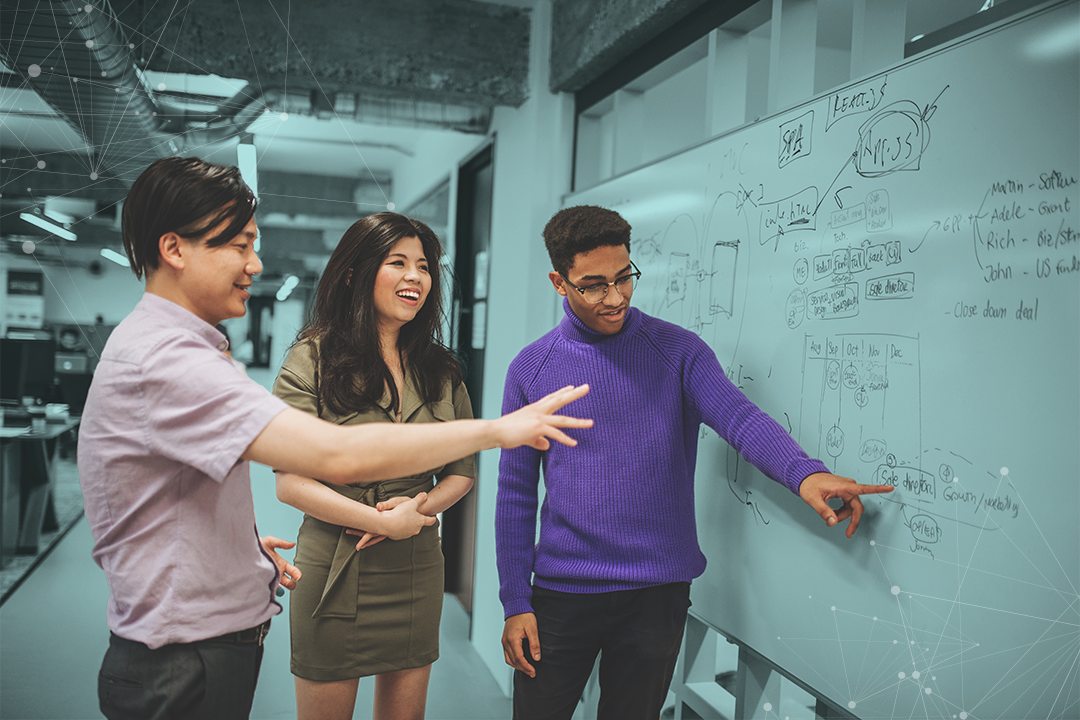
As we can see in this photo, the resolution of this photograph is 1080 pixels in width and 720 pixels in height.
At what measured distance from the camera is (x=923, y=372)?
1272 millimetres

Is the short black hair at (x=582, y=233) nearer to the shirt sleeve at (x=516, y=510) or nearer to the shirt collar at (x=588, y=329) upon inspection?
the shirt collar at (x=588, y=329)

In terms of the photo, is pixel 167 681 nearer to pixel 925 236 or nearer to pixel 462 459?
pixel 462 459

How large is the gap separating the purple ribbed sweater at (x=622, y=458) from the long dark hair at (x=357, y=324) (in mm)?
283

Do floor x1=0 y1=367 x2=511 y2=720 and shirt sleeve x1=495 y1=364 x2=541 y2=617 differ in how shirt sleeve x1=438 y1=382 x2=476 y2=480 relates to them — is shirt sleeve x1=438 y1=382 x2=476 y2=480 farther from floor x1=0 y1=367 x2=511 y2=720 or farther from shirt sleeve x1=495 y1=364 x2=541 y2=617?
floor x1=0 y1=367 x2=511 y2=720

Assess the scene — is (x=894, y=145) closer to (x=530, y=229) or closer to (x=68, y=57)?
(x=530, y=229)

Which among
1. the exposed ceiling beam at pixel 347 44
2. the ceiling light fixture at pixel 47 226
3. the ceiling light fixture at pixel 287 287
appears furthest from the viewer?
the ceiling light fixture at pixel 287 287

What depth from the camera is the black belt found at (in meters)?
1.03

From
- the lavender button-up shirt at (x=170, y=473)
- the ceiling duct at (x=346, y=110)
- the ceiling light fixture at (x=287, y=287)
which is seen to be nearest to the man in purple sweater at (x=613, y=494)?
the lavender button-up shirt at (x=170, y=473)

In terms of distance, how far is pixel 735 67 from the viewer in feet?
6.37

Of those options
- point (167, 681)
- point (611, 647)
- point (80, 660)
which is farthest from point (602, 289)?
point (80, 660)

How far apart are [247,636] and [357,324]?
0.69m

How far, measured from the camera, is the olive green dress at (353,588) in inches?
58.4

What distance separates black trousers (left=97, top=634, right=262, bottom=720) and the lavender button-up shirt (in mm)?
24

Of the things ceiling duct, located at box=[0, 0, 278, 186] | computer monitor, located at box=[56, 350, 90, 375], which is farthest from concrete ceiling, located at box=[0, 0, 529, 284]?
computer monitor, located at box=[56, 350, 90, 375]
